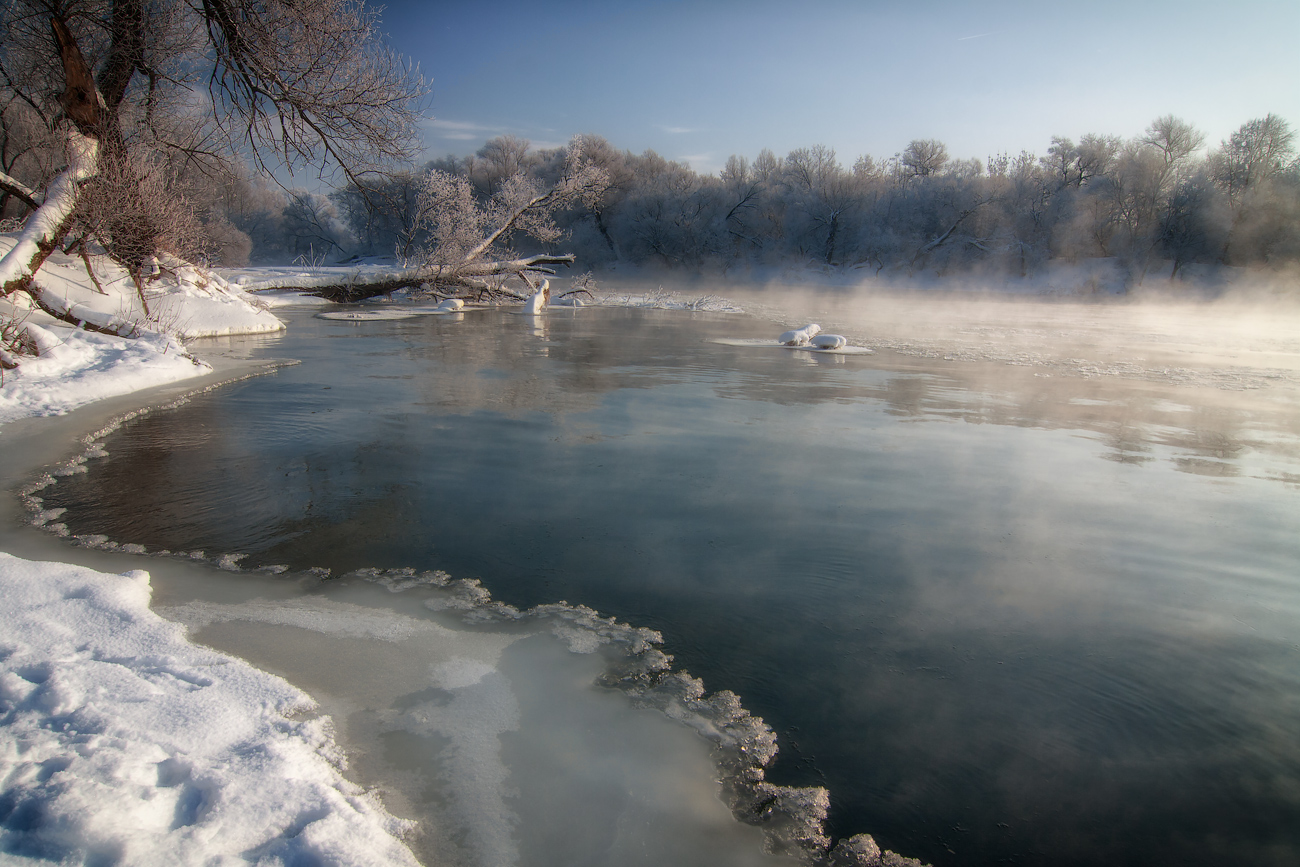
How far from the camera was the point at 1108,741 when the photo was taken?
238cm

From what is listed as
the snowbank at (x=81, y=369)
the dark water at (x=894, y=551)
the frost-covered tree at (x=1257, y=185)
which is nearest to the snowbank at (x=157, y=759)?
the dark water at (x=894, y=551)

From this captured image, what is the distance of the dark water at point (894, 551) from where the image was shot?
7.18ft

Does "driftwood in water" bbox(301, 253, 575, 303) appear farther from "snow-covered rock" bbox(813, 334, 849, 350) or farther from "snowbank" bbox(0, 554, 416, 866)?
"snowbank" bbox(0, 554, 416, 866)

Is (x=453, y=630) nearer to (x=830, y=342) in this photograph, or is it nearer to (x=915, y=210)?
(x=830, y=342)

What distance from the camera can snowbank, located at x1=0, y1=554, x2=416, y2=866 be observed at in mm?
1683

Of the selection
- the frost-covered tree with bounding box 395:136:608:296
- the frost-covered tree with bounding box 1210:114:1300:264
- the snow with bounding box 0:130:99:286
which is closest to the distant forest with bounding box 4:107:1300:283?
the frost-covered tree with bounding box 1210:114:1300:264

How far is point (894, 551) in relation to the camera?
149 inches

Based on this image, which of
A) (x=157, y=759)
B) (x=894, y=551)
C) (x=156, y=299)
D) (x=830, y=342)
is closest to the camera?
(x=157, y=759)

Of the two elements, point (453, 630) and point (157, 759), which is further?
point (453, 630)

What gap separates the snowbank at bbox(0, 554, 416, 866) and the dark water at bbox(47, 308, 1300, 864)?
102cm

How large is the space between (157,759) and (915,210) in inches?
1867

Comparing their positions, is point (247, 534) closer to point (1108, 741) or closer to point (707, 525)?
point (707, 525)

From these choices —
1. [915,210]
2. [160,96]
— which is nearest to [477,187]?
[915,210]

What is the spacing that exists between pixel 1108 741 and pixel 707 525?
217cm
